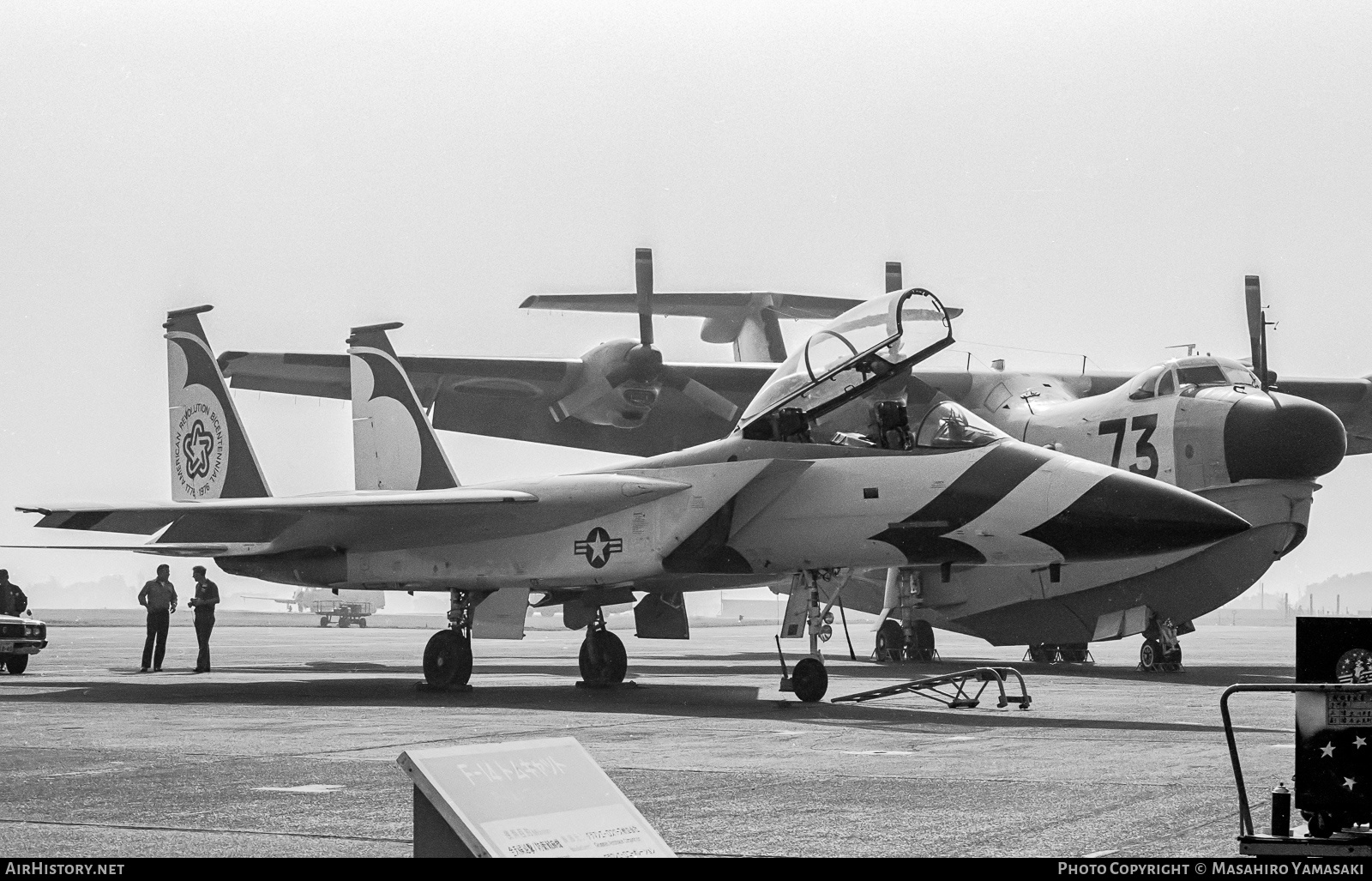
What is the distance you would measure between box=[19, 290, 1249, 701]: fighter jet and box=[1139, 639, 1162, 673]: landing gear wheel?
6127 mm

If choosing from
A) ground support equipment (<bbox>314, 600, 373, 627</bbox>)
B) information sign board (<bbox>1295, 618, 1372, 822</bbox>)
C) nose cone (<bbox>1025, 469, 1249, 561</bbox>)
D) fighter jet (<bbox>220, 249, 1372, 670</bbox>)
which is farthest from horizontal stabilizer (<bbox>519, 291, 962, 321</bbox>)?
ground support equipment (<bbox>314, 600, 373, 627</bbox>)

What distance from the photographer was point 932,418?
12844mm

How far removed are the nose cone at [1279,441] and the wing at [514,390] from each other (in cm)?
881

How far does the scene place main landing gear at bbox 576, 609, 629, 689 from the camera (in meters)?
16.3

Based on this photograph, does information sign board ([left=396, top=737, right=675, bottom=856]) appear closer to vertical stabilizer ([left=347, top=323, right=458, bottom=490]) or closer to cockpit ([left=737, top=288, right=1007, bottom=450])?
cockpit ([left=737, top=288, right=1007, bottom=450])

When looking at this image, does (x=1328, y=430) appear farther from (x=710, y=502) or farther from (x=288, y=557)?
(x=288, y=557)

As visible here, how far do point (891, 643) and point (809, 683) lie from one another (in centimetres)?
956

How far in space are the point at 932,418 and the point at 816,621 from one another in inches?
78.8

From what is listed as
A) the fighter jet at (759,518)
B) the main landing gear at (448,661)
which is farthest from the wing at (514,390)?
the main landing gear at (448,661)

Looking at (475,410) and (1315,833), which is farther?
(475,410)

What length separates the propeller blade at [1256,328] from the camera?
2175 cm

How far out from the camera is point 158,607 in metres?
20.8
